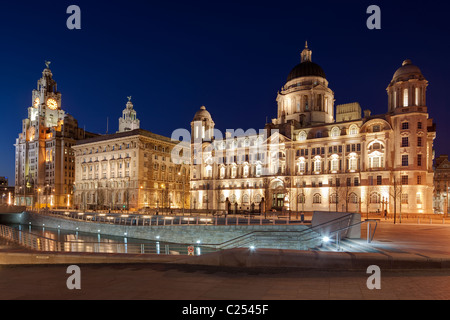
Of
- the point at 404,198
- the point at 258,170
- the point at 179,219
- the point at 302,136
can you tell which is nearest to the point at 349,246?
the point at 179,219

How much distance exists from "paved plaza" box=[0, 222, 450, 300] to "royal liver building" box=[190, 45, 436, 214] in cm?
4100

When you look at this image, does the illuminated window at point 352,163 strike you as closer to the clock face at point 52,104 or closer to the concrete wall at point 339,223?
the concrete wall at point 339,223

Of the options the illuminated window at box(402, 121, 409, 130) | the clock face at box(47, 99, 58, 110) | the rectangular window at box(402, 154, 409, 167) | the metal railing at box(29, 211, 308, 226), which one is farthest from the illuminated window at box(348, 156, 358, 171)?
the clock face at box(47, 99, 58, 110)

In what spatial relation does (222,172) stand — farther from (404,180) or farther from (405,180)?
(405,180)

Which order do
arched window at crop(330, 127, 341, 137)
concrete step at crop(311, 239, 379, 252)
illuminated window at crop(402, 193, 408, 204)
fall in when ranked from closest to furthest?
concrete step at crop(311, 239, 379, 252) < illuminated window at crop(402, 193, 408, 204) < arched window at crop(330, 127, 341, 137)

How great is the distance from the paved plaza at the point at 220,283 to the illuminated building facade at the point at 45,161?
4433 inches

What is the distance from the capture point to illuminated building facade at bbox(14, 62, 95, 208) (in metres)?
115

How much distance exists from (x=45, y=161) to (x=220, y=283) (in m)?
130

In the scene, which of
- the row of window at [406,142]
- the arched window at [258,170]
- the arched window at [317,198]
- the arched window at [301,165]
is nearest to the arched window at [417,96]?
the row of window at [406,142]

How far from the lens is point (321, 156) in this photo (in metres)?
70.9

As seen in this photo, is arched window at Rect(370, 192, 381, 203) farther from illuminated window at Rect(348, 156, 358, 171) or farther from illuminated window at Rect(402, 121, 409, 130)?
illuminated window at Rect(402, 121, 409, 130)

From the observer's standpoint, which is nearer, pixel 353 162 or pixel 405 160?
pixel 405 160
